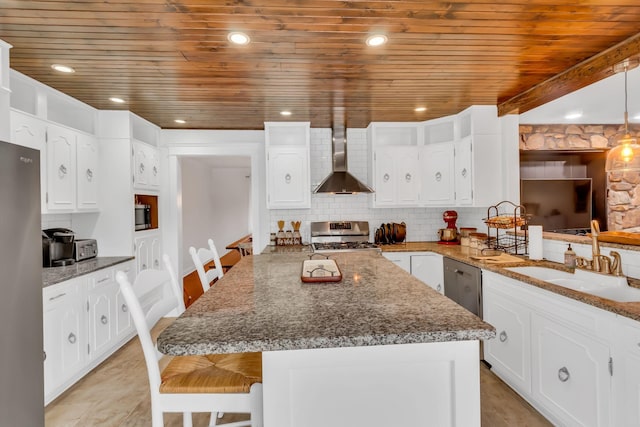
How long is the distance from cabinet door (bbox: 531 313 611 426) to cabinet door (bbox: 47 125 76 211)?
3.82 meters

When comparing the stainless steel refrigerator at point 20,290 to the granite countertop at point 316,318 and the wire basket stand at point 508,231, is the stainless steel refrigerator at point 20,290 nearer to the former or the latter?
the granite countertop at point 316,318

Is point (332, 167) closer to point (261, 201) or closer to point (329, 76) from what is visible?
point (261, 201)

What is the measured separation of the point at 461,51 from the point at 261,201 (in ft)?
9.79

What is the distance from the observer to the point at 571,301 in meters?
1.81

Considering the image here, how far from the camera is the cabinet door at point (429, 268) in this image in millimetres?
3632

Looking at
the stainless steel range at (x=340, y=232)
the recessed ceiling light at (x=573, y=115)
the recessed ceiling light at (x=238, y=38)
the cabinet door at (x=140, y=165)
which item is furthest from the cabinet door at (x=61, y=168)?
the recessed ceiling light at (x=573, y=115)

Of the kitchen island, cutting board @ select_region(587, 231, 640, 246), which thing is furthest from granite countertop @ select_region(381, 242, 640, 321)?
the kitchen island

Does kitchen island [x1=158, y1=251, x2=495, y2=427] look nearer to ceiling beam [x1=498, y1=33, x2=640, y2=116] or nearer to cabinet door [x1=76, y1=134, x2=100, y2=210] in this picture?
ceiling beam [x1=498, y1=33, x2=640, y2=116]

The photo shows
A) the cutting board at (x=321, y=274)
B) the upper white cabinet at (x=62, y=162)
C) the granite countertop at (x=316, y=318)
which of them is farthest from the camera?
the upper white cabinet at (x=62, y=162)

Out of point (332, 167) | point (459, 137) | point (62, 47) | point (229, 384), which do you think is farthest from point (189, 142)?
point (229, 384)

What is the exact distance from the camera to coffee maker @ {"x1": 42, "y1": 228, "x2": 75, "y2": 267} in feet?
9.07

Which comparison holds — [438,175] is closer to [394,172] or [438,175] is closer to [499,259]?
[394,172]

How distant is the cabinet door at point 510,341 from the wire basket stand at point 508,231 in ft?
2.27

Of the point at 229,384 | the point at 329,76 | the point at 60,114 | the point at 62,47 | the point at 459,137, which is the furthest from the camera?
the point at 459,137
